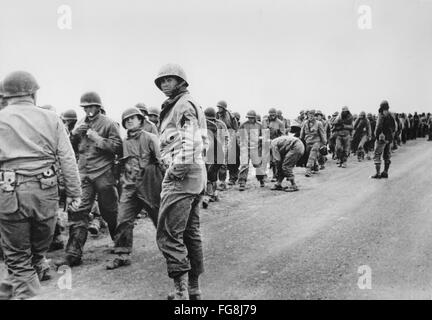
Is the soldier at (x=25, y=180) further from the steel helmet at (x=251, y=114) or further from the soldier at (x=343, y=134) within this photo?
the soldier at (x=343, y=134)

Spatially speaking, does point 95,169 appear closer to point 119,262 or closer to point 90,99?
point 90,99

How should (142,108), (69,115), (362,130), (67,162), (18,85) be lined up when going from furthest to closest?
(362,130) < (142,108) < (69,115) < (67,162) < (18,85)

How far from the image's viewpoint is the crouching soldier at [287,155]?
11234 mm

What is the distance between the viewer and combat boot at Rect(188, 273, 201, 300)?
4539 mm

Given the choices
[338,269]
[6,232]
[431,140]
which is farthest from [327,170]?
[431,140]

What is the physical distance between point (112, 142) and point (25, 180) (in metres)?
2.10

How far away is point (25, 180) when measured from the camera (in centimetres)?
401

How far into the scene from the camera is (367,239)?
22.0ft

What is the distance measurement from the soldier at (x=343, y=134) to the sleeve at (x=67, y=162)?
13310mm

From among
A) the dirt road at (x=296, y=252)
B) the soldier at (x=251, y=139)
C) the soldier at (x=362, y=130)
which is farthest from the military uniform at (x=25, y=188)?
the soldier at (x=362, y=130)

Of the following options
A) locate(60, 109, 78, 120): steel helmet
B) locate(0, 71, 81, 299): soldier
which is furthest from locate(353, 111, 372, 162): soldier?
locate(0, 71, 81, 299): soldier

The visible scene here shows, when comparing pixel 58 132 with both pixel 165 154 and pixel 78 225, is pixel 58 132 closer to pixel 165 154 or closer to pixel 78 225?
pixel 165 154

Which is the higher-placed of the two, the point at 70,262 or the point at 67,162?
the point at 67,162

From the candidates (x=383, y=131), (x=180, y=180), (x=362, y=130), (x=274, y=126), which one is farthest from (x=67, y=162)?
(x=362, y=130)
